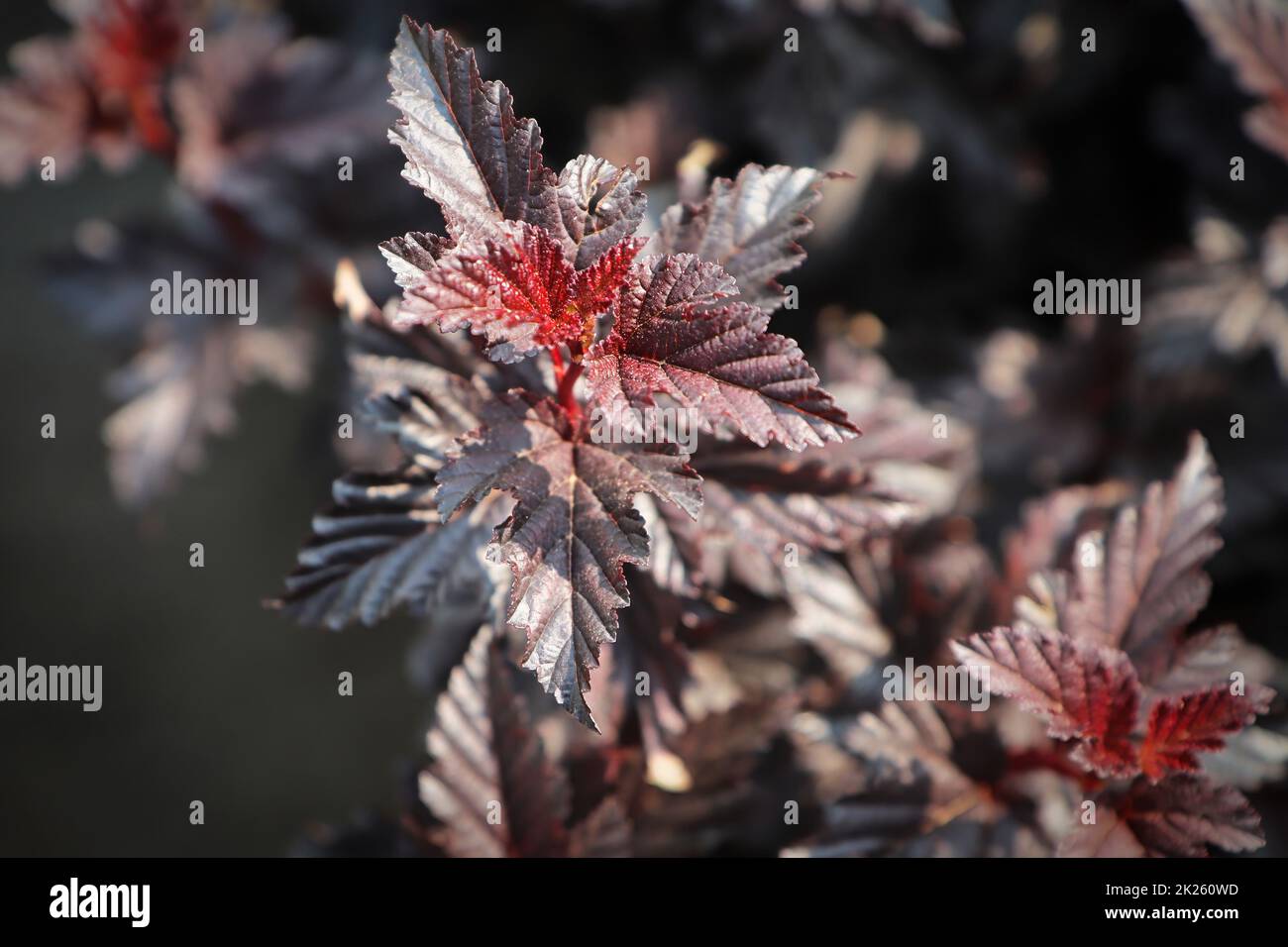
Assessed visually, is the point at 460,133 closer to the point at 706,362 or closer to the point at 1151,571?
the point at 706,362

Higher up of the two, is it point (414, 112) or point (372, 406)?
point (414, 112)

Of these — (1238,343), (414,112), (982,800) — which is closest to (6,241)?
(414,112)

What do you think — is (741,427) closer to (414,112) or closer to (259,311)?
(414,112)

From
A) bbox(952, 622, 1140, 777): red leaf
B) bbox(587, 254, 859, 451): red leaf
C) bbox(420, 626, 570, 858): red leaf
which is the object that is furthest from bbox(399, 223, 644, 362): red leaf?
bbox(952, 622, 1140, 777): red leaf

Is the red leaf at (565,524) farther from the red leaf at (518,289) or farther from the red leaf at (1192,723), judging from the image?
the red leaf at (1192,723)

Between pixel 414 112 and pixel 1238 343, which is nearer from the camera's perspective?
pixel 414 112
